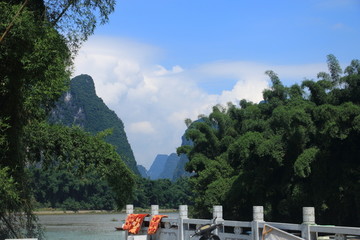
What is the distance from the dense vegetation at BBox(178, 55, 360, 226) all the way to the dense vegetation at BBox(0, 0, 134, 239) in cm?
966

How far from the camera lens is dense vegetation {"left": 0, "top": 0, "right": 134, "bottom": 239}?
675 centimetres

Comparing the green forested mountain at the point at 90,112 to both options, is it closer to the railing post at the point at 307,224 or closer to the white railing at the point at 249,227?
the white railing at the point at 249,227

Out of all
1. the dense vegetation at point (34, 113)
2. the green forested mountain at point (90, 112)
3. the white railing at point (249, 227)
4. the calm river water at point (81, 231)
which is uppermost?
the green forested mountain at point (90, 112)

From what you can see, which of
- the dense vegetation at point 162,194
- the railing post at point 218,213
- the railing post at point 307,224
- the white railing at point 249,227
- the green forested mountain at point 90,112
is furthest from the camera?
the green forested mountain at point 90,112

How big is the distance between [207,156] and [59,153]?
2189cm

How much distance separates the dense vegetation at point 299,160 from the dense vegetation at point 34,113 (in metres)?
9.66

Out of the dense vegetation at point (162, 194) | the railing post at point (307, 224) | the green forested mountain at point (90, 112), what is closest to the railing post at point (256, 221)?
the railing post at point (307, 224)

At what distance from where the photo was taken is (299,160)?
1883 centimetres

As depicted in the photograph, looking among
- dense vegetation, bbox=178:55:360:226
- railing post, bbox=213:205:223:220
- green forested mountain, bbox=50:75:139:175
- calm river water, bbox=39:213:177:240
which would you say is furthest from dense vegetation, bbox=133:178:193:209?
railing post, bbox=213:205:223:220

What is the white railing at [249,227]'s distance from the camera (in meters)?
6.47

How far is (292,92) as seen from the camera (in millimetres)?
25688

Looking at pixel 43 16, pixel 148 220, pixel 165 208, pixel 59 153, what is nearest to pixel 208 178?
pixel 148 220

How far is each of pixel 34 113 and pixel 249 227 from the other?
13.2 ft

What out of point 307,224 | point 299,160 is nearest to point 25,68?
point 307,224
